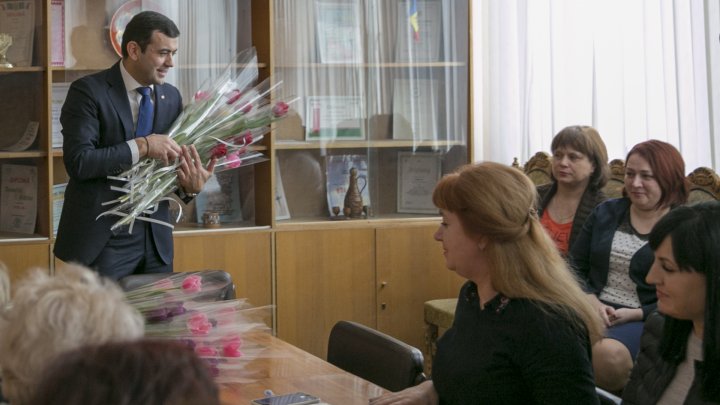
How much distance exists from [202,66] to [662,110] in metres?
2.16

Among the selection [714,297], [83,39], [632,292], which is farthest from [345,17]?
[714,297]

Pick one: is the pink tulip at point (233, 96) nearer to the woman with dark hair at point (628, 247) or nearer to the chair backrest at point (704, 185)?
the woman with dark hair at point (628, 247)

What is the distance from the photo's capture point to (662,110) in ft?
15.7

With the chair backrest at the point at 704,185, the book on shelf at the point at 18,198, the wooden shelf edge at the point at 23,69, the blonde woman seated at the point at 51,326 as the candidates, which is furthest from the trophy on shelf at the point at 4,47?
the blonde woman seated at the point at 51,326

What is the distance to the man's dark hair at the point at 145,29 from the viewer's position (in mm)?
3916

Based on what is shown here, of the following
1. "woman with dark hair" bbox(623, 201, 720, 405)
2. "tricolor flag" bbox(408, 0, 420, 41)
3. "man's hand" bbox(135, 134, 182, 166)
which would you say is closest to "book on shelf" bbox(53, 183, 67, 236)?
"man's hand" bbox(135, 134, 182, 166)

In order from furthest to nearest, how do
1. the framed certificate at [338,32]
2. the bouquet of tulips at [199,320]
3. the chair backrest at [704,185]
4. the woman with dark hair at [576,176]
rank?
1. the framed certificate at [338,32]
2. the woman with dark hair at [576,176]
3. the chair backrest at [704,185]
4. the bouquet of tulips at [199,320]

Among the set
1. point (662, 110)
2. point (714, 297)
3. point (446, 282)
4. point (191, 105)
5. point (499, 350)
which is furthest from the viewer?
point (446, 282)

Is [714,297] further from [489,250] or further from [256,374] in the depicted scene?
[256,374]

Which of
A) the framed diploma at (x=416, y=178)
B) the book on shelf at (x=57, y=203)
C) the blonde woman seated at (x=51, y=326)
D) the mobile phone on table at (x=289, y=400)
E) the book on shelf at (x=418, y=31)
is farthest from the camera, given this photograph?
the framed diploma at (x=416, y=178)

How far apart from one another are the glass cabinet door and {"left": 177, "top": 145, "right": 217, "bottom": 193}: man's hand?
146 cm

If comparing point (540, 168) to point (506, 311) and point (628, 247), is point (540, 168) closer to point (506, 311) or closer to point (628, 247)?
point (628, 247)

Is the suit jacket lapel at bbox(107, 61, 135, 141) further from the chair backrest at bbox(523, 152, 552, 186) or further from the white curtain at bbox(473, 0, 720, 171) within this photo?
the white curtain at bbox(473, 0, 720, 171)

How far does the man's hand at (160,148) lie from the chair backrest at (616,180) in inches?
77.6
